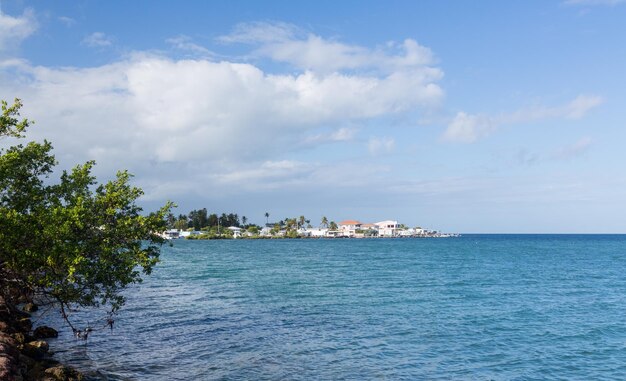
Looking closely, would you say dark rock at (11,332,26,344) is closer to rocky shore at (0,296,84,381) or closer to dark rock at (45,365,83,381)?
rocky shore at (0,296,84,381)

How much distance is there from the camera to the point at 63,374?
24.1 metres

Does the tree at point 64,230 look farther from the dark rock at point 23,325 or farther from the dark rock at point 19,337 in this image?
the dark rock at point 23,325

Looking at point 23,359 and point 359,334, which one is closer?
point 23,359

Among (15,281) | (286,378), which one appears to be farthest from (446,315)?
(15,281)

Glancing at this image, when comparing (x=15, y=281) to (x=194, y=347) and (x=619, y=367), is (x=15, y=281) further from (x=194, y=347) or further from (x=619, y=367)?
(x=619, y=367)

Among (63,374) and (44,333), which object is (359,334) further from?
(44,333)

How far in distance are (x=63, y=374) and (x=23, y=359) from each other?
255 cm

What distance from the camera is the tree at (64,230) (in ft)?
74.7

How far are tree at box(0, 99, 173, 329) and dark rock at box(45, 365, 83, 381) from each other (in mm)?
2379

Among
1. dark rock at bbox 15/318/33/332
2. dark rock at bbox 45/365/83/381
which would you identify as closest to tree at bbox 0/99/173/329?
dark rock at bbox 45/365/83/381

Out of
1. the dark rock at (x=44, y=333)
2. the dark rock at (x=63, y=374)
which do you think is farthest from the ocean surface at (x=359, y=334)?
the dark rock at (x=63, y=374)

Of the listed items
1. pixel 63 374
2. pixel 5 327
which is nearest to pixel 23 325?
pixel 5 327

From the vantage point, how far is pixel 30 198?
26.6 meters

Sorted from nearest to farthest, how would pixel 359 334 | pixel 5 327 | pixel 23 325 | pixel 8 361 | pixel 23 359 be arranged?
pixel 8 361
pixel 23 359
pixel 5 327
pixel 23 325
pixel 359 334
